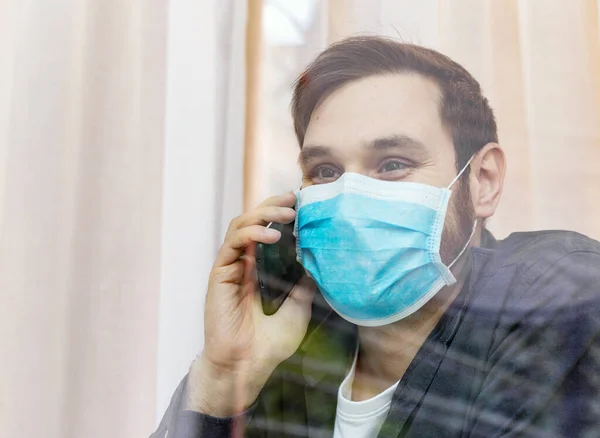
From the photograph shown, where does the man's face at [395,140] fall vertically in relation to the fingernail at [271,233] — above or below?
above

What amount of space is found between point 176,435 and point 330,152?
18.1 inches

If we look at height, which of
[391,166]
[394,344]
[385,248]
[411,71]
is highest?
[411,71]

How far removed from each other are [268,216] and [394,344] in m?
0.25

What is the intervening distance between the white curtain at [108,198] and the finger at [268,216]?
28 millimetres

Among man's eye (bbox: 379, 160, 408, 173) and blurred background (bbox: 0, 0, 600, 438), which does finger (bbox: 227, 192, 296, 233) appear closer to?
blurred background (bbox: 0, 0, 600, 438)

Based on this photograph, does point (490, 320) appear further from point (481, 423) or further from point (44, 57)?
point (44, 57)

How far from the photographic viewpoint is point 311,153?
32.5 inches

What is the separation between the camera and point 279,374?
852mm

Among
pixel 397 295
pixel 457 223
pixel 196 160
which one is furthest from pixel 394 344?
pixel 196 160

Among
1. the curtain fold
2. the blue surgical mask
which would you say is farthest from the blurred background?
the blue surgical mask

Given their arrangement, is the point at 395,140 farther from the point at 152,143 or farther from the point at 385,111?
the point at 152,143

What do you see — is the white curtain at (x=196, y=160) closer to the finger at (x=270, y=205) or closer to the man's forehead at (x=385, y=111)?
the finger at (x=270, y=205)

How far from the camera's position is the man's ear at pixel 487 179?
79 centimetres

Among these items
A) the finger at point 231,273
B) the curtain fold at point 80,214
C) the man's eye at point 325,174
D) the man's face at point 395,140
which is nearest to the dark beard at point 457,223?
the man's face at point 395,140
